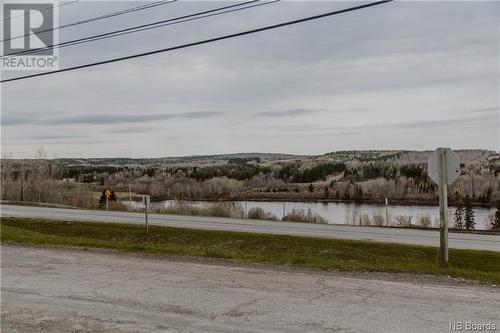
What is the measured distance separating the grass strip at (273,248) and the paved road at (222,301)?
1.55m

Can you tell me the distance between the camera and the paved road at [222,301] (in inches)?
266

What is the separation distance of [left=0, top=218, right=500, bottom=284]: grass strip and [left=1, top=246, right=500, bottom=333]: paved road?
1.55m

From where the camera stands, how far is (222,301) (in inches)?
311

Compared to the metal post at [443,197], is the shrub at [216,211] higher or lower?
lower

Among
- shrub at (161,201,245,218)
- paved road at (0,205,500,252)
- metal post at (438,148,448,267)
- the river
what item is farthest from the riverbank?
metal post at (438,148,448,267)

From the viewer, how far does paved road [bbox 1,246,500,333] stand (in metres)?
6.77

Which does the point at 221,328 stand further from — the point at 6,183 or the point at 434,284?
the point at 6,183

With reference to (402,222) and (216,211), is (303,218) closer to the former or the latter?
(216,211)

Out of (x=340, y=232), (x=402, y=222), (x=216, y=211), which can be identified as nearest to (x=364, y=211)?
(x=402, y=222)

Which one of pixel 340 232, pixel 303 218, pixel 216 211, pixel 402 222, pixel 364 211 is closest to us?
pixel 340 232

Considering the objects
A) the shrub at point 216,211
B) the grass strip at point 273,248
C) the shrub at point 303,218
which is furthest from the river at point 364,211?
the grass strip at point 273,248

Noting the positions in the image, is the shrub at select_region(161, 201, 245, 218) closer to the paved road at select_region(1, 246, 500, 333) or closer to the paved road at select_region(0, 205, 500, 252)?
the paved road at select_region(0, 205, 500, 252)

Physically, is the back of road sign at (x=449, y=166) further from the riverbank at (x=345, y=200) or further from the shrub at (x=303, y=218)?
the riverbank at (x=345, y=200)

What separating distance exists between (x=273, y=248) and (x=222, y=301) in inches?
366
